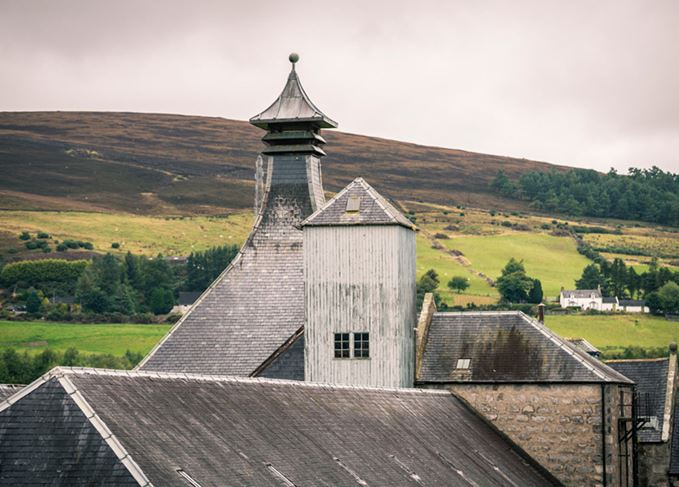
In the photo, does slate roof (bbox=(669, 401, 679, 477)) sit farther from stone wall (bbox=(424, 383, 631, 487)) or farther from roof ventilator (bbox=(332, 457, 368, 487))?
roof ventilator (bbox=(332, 457, 368, 487))

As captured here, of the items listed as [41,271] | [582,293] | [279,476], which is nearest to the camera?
[279,476]

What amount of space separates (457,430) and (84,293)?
312ft

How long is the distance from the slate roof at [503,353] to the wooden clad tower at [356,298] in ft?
3.98

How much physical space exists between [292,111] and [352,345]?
958cm

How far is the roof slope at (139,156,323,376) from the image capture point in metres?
42.1

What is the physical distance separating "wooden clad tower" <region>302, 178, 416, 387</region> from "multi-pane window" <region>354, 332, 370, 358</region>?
0.03m

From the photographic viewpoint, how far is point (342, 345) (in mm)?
40594

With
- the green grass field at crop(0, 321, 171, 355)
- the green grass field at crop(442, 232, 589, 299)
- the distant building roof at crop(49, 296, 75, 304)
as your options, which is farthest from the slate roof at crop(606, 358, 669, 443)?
the distant building roof at crop(49, 296, 75, 304)

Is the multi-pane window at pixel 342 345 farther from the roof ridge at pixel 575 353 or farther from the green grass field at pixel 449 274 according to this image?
the green grass field at pixel 449 274

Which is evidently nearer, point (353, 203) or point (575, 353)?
point (575, 353)

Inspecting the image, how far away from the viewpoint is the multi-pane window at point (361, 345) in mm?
40500

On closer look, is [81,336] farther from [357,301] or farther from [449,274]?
[357,301]

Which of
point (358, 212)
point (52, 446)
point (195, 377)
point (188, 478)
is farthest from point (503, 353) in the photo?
point (52, 446)

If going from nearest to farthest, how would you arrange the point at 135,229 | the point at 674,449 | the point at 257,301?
the point at 257,301 < the point at 674,449 < the point at 135,229
